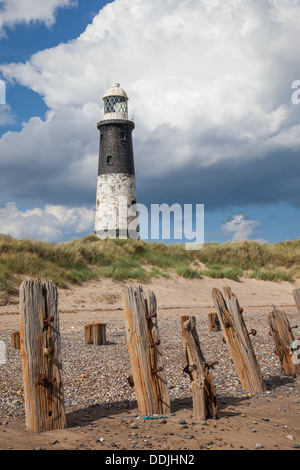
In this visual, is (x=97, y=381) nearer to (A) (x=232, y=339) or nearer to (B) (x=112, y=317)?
(A) (x=232, y=339)

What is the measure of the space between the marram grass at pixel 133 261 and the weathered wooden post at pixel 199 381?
11427 millimetres

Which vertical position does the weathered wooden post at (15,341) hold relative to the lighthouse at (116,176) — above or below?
below

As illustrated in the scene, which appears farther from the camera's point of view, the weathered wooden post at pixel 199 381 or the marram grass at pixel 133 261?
the marram grass at pixel 133 261

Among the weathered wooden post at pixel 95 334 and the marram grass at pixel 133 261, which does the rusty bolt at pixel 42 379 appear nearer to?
the weathered wooden post at pixel 95 334

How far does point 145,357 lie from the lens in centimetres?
517

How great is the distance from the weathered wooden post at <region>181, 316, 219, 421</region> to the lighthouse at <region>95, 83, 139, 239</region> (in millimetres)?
25527

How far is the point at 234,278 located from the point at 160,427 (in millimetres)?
20001

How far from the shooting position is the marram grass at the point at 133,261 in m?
18.2

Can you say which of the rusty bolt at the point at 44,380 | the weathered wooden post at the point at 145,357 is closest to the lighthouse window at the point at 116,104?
the weathered wooden post at the point at 145,357

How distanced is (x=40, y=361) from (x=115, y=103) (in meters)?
30.0

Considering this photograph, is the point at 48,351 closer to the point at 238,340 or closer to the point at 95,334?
the point at 238,340

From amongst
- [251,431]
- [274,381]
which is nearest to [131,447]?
[251,431]

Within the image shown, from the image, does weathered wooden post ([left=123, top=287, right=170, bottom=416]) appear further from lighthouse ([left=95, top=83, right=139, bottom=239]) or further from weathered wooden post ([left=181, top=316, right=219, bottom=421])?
lighthouse ([left=95, top=83, right=139, bottom=239])

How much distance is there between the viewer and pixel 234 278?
79.9 feet
